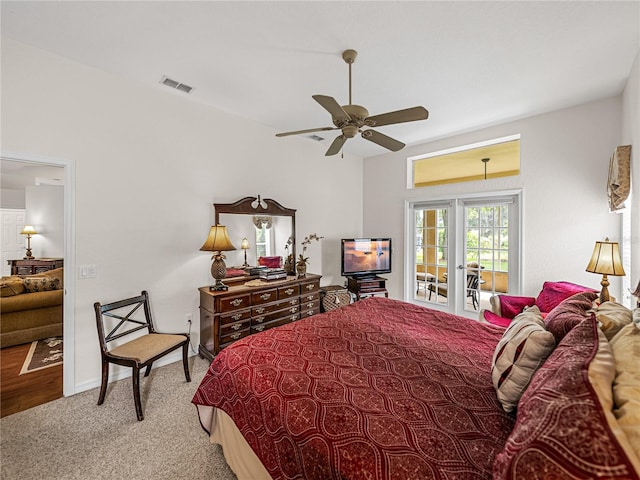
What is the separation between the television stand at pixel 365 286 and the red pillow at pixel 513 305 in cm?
183

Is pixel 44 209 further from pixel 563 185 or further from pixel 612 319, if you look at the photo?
pixel 563 185

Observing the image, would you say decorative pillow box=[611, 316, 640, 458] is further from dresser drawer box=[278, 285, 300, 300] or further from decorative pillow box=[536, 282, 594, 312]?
dresser drawer box=[278, 285, 300, 300]

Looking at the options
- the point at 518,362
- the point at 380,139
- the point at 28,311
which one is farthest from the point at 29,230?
the point at 518,362

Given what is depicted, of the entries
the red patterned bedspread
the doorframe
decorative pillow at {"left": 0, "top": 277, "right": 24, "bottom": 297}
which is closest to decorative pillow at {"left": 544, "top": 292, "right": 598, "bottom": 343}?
the red patterned bedspread

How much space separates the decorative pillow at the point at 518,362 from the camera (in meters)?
1.12

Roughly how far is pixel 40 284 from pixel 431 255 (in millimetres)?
5671

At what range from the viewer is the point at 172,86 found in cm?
281

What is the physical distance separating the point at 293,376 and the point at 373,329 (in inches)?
32.5

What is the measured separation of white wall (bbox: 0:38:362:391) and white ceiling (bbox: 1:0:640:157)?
21cm

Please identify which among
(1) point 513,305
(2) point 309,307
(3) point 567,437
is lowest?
(2) point 309,307

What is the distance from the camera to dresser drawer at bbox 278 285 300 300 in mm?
3353

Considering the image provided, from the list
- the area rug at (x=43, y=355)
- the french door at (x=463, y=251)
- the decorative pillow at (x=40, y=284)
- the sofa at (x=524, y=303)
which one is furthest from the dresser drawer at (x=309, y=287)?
the decorative pillow at (x=40, y=284)

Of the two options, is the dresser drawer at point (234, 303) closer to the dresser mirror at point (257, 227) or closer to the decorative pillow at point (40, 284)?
the dresser mirror at point (257, 227)

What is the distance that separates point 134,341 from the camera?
2480mm
